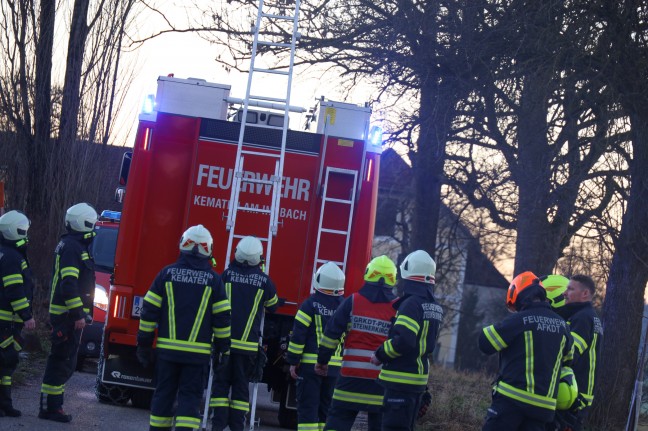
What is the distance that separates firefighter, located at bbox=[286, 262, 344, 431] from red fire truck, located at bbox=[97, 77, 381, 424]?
968 mm

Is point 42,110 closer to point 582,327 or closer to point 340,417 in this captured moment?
point 340,417

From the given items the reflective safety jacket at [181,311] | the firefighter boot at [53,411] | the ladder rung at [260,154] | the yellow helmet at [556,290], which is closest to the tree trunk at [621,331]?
the yellow helmet at [556,290]

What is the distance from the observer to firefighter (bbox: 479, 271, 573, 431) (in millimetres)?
7223

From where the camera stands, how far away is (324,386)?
9.30 m

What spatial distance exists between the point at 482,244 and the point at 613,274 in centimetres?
1104

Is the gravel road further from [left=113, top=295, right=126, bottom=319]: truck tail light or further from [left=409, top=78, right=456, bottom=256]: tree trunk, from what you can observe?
[left=409, top=78, right=456, bottom=256]: tree trunk

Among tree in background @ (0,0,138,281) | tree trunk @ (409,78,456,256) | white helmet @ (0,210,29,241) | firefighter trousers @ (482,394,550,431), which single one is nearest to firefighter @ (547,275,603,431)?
firefighter trousers @ (482,394,550,431)

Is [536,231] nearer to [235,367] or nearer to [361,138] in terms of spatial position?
[361,138]

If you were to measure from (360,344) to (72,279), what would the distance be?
9.35 feet

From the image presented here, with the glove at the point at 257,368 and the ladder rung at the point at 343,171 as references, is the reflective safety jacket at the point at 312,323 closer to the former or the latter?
the glove at the point at 257,368

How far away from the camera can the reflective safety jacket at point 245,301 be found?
29.7 feet

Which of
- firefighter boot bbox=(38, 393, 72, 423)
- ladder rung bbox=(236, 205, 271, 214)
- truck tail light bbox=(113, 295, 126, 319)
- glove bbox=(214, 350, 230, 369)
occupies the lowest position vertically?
firefighter boot bbox=(38, 393, 72, 423)

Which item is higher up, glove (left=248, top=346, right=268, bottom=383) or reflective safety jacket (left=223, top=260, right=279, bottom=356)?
reflective safety jacket (left=223, top=260, right=279, bottom=356)

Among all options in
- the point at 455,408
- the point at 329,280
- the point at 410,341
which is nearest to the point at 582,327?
the point at 410,341
